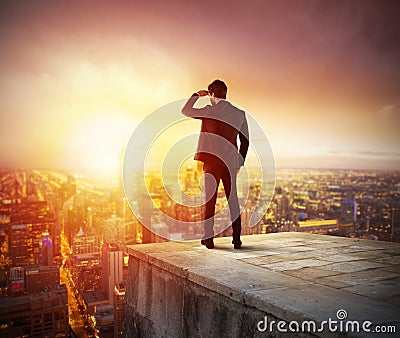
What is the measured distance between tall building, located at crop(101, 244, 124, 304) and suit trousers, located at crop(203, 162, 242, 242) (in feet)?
9.83

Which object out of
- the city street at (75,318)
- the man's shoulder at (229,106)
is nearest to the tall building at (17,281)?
the city street at (75,318)

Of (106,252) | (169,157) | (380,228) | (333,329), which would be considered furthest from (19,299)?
(380,228)

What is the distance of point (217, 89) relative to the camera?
12.2 feet

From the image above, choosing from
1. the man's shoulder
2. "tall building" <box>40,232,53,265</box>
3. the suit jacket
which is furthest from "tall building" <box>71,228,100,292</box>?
the man's shoulder

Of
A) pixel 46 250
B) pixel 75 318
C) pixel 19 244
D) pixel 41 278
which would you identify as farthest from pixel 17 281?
pixel 19 244

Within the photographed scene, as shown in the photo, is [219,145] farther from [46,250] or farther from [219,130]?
[46,250]

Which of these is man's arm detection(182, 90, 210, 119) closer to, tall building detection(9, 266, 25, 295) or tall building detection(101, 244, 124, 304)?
tall building detection(101, 244, 124, 304)

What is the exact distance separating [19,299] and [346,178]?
427 inches

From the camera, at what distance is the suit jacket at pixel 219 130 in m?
3.75

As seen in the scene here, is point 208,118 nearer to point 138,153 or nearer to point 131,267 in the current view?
point 138,153

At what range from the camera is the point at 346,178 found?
13.3 m

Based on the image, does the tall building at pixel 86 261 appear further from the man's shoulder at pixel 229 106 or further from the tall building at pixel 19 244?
the man's shoulder at pixel 229 106

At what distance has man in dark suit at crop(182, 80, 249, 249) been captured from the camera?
3.75 meters

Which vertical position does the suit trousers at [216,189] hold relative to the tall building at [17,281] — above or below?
above
